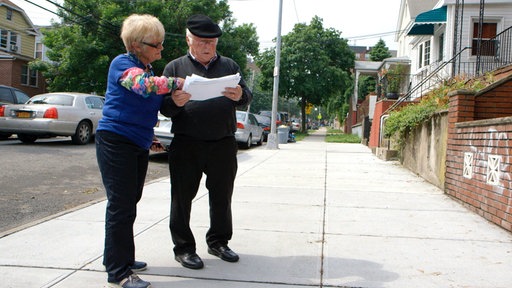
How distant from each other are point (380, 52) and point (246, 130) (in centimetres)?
4097

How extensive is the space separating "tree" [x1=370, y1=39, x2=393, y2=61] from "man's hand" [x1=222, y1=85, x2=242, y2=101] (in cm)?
5188

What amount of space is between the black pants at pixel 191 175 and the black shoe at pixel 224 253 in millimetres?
254

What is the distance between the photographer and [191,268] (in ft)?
11.4

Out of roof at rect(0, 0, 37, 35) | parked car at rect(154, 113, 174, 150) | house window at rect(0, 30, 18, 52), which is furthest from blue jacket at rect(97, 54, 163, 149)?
house window at rect(0, 30, 18, 52)

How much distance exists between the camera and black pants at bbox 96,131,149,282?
9.84ft

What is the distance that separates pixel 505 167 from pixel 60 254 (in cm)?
442

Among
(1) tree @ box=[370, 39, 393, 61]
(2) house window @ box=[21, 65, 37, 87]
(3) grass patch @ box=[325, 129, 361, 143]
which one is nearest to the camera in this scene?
(3) grass patch @ box=[325, 129, 361, 143]

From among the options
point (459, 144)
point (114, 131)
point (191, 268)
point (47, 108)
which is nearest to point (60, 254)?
point (191, 268)

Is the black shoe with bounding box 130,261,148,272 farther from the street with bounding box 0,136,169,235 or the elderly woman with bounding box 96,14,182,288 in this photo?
the street with bounding box 0,136,169,235

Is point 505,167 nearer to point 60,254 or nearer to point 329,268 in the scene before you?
point 329,268

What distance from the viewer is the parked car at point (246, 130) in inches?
618

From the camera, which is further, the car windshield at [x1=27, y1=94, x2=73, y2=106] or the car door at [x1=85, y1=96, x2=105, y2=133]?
the car door at [x1=85, y1=96, x2=105, y2=133]

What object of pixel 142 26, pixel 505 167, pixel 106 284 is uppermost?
pixel 142 26

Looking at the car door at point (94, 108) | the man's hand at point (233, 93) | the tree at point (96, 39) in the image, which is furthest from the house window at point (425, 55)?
the man's hand at point (233, 93)
